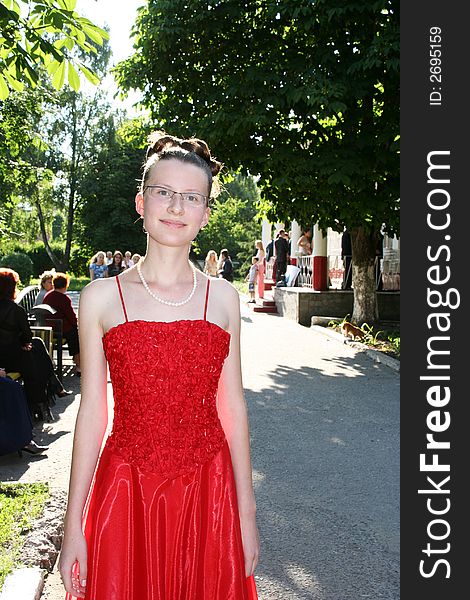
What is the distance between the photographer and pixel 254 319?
73.5 feet

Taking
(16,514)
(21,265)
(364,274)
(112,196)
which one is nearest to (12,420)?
(16,514)

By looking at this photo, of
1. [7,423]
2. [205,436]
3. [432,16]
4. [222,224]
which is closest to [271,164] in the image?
[432,16]

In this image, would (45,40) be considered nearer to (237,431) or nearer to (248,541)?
(237,431)

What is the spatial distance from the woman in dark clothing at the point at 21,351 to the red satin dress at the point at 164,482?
639 cm

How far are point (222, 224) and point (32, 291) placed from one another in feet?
134

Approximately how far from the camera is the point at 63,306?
11.8 meters

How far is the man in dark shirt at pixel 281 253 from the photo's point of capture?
1023 inches

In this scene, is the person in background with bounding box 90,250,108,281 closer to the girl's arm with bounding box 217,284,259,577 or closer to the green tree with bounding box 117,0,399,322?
the green tree with bounding box 117,0,399,322

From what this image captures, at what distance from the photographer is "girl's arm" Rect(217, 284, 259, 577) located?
2564 millimetres

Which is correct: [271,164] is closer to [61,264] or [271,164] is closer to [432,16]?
[432,16]

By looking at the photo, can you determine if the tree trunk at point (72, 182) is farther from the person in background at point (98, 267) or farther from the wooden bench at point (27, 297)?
the wooden bench at point (27, 297)

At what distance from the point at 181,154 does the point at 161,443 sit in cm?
93

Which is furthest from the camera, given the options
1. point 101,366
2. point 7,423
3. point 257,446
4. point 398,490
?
point 257,446

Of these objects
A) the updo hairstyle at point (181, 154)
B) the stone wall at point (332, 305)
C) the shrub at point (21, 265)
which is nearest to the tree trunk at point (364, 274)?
the stone wall at point (332, 305)
